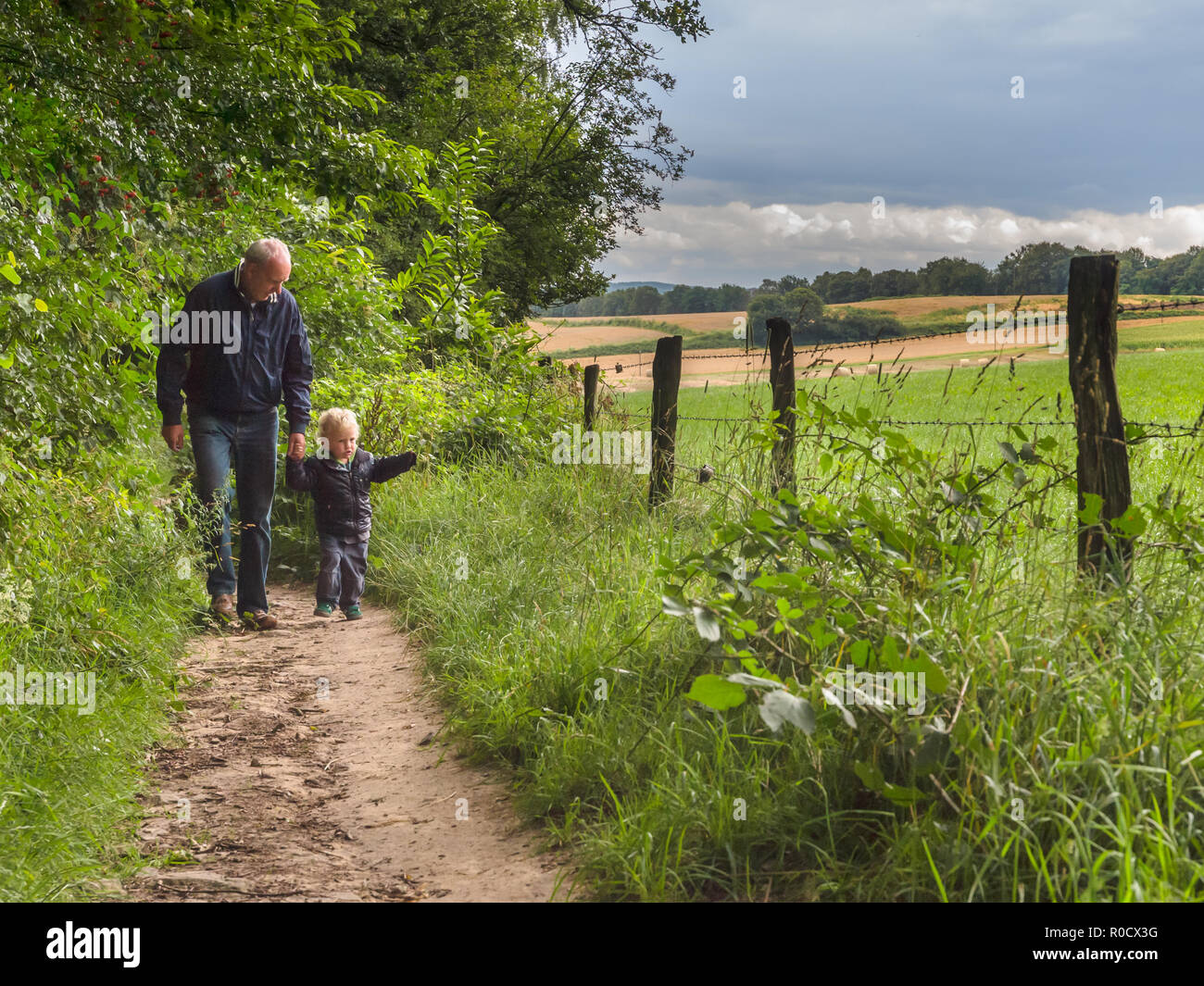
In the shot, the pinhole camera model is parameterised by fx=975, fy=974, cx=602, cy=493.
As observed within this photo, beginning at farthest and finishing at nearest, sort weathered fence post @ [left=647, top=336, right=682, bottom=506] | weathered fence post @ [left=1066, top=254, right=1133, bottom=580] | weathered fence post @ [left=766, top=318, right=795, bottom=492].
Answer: weathered fence post @ [left=647, top=336, right=682, bottom=506] → weathered fence post @ [left=766, top=318, right=795, bottom=492] → weathered fence post @ [left=1066, top=254, right=1133, bottom=580]

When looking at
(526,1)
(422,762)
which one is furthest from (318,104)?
(526,1)

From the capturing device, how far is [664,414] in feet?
24.0

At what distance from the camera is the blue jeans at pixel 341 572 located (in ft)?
23.1

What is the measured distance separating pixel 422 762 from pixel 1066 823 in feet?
9.21

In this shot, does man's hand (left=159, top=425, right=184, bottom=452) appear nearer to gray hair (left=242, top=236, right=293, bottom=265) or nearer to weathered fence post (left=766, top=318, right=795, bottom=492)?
gray hair (left=242, top=236, right=293, bottom=265)

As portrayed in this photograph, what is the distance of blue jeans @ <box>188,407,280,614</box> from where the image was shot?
20.2 feet

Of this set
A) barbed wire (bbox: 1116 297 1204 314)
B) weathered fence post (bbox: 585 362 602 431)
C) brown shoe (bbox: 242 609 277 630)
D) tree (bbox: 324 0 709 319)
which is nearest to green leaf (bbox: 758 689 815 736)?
barbed wire (bbox: 1116 297 1204 314)

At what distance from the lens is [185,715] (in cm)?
505

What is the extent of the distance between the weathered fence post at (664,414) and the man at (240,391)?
2.45m

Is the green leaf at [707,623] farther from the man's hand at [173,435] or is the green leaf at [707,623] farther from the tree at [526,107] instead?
the tree at [526,107]

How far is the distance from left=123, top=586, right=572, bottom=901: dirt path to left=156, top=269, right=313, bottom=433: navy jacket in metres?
1.55

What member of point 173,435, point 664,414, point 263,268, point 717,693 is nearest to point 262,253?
point 263,268

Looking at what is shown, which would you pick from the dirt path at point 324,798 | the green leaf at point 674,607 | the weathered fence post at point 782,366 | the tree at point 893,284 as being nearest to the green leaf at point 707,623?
the green leaf at point 674,607
